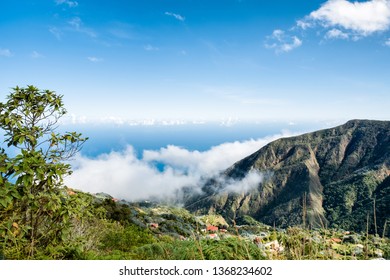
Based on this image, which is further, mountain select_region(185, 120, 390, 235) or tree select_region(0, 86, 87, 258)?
mountain select_region(185, 120, 390, 235)

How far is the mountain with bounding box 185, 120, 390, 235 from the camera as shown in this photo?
135 meters

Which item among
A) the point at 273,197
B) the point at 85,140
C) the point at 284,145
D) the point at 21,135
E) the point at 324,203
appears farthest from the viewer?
the point at 284,145

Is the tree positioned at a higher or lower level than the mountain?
higher

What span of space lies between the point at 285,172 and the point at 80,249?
170m

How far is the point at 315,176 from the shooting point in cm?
16650

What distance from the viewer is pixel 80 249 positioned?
186 inches

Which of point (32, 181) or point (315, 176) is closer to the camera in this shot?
point (32, 181)

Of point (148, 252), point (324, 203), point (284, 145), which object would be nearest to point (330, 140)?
point (284, 145)

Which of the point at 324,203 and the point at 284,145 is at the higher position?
the point at 284,145

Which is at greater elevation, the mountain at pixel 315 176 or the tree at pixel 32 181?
the tree at pixel 32 181

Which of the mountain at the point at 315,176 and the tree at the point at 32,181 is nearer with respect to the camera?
the tree at the point at 32,181

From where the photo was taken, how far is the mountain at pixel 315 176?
444 ft

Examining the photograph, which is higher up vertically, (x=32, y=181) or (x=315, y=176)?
(x=32, y=181)
